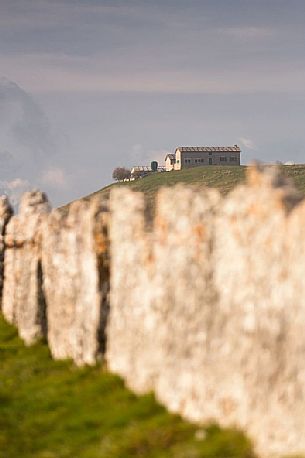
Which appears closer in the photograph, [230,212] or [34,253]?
[230,212]

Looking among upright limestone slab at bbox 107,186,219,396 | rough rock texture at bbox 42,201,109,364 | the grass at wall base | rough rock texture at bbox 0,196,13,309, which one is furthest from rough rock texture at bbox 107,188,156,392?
rough rock texture at bbox 0,196,13,309

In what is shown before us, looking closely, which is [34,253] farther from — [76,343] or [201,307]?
[201,307]

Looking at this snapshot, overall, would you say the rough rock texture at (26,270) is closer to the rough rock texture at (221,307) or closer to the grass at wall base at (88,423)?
the grass at wall base at (88,423)

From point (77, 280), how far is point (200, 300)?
6.13 metres

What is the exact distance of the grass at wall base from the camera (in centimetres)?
1372

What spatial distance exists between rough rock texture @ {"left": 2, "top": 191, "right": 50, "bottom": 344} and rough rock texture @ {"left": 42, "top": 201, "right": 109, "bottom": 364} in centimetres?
73

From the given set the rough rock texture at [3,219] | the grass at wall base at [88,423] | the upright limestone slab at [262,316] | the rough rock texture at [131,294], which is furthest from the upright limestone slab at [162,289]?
the rough rock texture at [3,219]

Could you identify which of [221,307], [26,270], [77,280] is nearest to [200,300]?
[221,307]

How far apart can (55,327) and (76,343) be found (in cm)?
201

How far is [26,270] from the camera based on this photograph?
25.0 metres

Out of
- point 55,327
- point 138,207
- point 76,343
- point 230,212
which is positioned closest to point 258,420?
point 230,212

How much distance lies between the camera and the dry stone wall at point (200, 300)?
12.7 metres

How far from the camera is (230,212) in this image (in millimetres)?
14141

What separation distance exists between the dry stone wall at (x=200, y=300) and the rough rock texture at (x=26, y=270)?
214 centimetres
